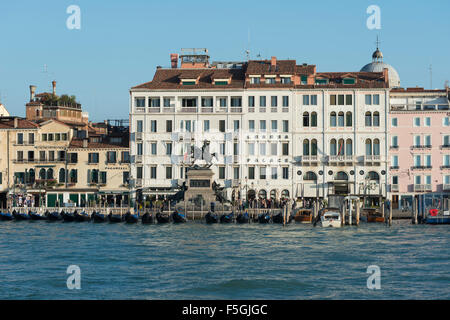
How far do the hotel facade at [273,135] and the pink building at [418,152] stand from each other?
1.25 metres

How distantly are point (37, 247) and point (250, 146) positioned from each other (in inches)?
999

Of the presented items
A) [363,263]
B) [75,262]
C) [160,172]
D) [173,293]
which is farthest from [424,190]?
[173,293]

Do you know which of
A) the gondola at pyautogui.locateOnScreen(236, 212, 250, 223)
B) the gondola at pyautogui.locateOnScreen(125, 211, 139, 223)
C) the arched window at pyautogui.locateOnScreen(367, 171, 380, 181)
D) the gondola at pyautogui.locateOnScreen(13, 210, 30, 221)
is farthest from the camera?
the arched window at pyautogui.locateOnScreen(367, 171, 380, 181)

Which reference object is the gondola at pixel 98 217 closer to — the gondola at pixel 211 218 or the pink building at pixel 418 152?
the gondola at pixel 211 218

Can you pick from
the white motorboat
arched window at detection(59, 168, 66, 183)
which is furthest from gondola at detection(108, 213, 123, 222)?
the white motorboat

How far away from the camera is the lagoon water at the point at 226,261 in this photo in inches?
895

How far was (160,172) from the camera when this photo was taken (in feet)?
190

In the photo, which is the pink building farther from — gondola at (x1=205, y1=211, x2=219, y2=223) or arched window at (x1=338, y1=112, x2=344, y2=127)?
gondola at (x1=205, y1=211, x2=219, y2=223)

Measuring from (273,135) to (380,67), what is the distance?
76.6ft

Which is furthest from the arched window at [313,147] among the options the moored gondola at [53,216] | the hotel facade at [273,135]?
the moored gondola at [53,216]

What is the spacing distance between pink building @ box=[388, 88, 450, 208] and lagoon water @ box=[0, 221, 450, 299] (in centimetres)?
1274

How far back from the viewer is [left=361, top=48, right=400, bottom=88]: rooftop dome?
75688 mm

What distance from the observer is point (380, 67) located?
75.9 meters
